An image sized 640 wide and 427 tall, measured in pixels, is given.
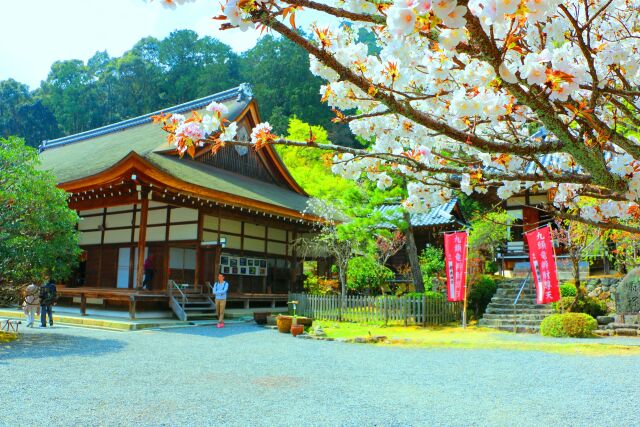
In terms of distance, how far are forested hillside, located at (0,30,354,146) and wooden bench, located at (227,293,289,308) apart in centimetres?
2791

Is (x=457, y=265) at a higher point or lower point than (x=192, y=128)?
lower

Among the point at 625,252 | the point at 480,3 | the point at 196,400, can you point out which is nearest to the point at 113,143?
the point at 196,400

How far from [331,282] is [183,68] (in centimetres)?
3682

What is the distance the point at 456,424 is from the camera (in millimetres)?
4586

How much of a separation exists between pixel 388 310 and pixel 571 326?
15.3ft

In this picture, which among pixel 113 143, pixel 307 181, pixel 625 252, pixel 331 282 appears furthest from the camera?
pixel 307 181

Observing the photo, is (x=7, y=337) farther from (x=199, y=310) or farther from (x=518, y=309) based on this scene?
(x=518, y=309)

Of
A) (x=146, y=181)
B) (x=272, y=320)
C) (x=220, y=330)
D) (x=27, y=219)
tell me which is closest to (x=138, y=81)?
(x=146, y=181)

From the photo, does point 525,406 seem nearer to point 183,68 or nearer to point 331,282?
point 331,282

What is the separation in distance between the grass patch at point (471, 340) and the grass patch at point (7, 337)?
667 centimetres

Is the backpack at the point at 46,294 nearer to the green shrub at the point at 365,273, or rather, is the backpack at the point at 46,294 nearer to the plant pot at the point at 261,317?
the plant pot at the point at 261,317

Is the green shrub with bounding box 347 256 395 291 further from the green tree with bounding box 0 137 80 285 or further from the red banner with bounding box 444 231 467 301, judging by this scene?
the green tree with bounding box 0 137 80 285

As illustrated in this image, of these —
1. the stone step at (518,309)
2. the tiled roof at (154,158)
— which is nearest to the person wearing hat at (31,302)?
the tiled roof at (154,158)

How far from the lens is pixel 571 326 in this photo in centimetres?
1168
